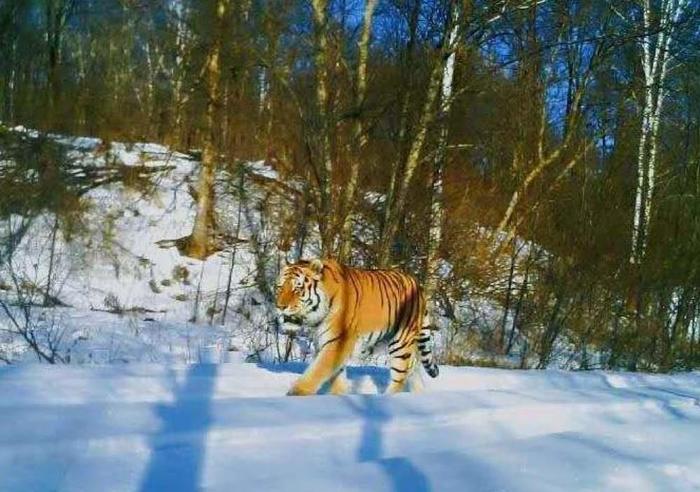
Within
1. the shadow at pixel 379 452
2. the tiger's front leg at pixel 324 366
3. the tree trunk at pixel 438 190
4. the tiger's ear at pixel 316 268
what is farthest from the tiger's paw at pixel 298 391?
the tree trunk at pixel 438 190

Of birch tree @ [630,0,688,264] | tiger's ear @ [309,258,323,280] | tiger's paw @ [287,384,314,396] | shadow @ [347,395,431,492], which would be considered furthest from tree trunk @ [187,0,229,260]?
shadow @ [347,395,431,492]

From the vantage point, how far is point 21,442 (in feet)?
13.3

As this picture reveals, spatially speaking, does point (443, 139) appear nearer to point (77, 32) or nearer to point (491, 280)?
point (491, 280)

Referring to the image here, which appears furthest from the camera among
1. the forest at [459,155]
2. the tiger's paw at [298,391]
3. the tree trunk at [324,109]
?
the forest at [459,155]

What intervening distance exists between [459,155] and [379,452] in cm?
1243

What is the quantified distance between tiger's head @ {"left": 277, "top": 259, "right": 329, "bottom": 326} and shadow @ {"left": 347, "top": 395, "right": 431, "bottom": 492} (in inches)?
36.4

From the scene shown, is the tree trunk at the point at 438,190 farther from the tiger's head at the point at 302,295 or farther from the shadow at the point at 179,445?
the shadow at the point at 179,445

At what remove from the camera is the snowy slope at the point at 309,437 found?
3936 mm

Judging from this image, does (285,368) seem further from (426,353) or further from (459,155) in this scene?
(459,155)

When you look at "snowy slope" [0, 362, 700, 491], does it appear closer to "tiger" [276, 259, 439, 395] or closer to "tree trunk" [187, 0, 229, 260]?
"tiger" [276, 259, 439, 395]

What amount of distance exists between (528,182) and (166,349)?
9092mm

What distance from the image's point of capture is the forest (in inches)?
482

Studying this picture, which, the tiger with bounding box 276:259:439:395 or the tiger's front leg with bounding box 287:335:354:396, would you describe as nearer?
the tiger's front leg with bounding box 287:335:354:396

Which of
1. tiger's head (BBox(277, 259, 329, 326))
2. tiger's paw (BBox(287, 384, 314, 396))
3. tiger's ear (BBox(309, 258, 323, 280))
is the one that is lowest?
tiger's paw (BBox(287, 384, 314, 396))
